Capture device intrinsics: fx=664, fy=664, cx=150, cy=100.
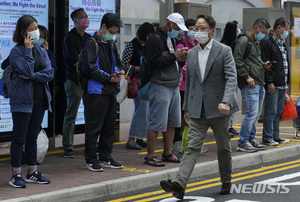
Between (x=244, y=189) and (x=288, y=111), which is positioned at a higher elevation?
(x=288, y=111)

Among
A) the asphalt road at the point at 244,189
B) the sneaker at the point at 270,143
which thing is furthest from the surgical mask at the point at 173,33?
the sneaker at the point at 270,143

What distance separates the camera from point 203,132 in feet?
24.3

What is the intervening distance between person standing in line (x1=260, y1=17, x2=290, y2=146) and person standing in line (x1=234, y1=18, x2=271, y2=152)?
0.41m

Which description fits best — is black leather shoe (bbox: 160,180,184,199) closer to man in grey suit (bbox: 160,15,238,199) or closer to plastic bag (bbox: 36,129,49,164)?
man in grey suit (bbox: 160,15,238,199)

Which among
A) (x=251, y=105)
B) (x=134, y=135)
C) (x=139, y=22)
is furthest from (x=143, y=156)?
(x=139, y=22)

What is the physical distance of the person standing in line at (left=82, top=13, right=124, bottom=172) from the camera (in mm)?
8305

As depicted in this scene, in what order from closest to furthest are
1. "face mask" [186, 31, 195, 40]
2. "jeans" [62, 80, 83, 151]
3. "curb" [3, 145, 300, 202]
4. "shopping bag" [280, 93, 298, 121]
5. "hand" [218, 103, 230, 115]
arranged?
"curb" [3, 145, 300, 202] → "hand" [218, 103, 230, 115] → "jeans" [62, 80, 83, 151] → "face mask" [186, 31, 195, 40] → "shopping bag" [280, 93, 298, 121]

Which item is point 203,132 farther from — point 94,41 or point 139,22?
point 139,22

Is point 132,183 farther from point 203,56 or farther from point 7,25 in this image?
point 7,25

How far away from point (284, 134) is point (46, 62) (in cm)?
619

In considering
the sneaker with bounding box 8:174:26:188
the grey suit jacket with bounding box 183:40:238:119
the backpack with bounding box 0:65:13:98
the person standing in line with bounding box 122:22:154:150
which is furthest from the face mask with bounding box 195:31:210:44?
the person standing in line with bounding box 122:22:154:150

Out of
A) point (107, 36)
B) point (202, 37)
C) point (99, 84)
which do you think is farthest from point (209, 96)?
point (107, 36)

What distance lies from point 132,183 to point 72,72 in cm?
243

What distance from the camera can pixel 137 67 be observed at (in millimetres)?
10203
